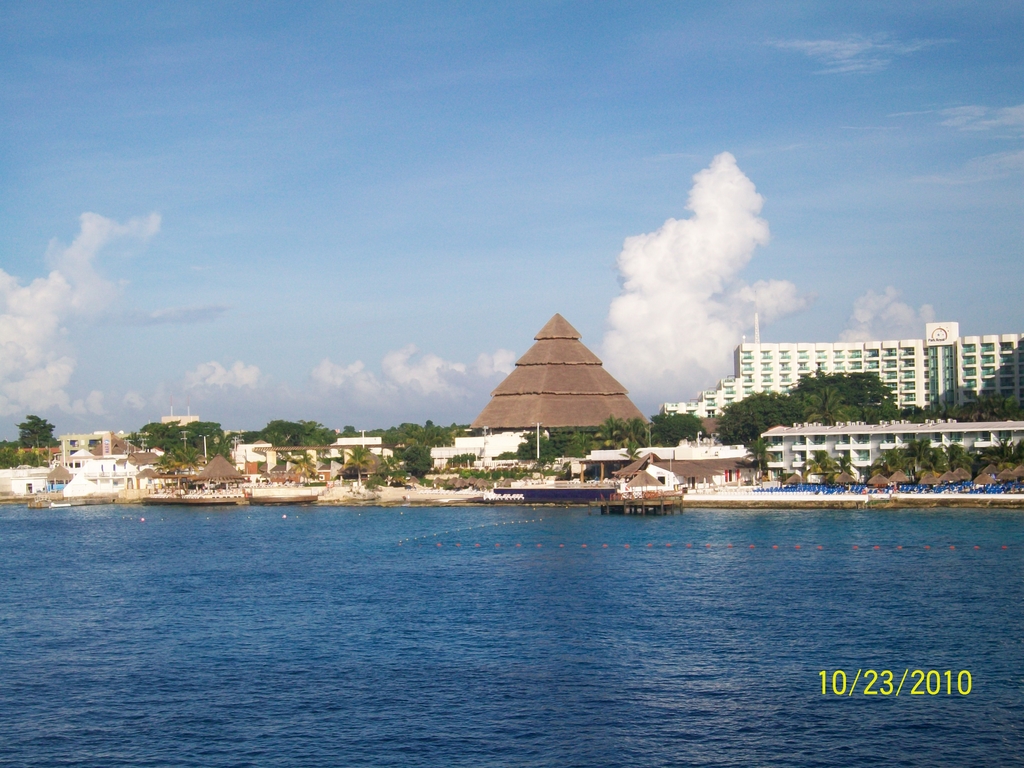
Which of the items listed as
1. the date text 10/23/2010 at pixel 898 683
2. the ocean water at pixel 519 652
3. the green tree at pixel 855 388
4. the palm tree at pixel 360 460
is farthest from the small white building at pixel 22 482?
the date text 10/23/2010 at pixel 898 683

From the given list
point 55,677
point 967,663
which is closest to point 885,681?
point 967,663

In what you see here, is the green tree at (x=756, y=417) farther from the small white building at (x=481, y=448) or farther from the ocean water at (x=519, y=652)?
the ocean water at (x=519, y=652)

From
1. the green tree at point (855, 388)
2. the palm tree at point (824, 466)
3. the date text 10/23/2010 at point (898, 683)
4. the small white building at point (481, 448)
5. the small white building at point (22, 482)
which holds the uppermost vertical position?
the green tree at point (855, 388)

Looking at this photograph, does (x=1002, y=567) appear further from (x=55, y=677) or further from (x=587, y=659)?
(x=55, y=677)

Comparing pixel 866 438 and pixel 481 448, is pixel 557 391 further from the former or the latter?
pixel 866 438

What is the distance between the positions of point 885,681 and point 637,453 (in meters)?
76.2

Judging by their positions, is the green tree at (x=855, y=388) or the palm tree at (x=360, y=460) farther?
the green tree at (x=855, y=388)

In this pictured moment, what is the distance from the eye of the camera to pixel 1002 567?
46781 millimetres

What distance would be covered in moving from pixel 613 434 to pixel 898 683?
8384 centimetres

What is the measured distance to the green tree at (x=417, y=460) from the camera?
4488 inches

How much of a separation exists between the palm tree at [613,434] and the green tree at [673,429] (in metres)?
16.4

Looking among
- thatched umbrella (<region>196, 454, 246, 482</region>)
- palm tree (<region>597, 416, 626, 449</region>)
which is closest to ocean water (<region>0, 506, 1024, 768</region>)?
palm tree (<region>597, 416, 626, 449</region>)

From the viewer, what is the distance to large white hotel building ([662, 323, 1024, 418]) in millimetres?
150625

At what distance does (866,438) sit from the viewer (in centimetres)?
9006
